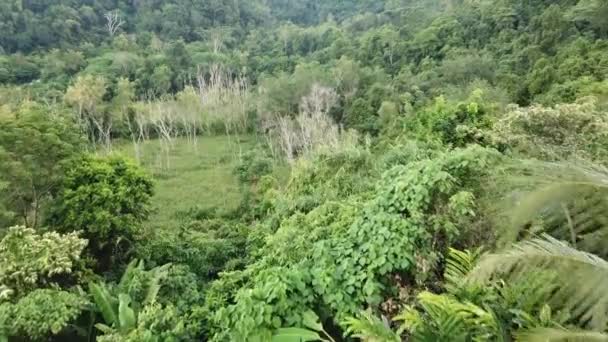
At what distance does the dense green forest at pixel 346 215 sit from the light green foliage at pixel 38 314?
25 millimetres

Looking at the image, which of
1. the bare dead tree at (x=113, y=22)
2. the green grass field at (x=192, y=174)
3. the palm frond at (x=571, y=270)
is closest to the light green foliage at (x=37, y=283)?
the palm frond at (x=571, y=270)

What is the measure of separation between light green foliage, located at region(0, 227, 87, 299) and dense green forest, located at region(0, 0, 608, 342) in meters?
0.03

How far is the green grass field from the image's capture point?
1769 centimetres

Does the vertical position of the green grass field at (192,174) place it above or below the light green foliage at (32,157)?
below

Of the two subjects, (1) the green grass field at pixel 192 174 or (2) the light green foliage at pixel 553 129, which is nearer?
(2) the light green foliage at pixel 553 129

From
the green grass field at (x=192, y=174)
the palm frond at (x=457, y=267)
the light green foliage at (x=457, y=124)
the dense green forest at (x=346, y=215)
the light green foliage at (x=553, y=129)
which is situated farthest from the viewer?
the green grass field at (x=192, y=174)

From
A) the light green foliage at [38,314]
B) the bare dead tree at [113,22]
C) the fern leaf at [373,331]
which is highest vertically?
the bare dead tree at [113,22]

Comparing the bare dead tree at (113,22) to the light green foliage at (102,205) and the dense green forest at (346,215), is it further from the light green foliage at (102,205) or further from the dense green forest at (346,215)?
the light green foliage at (102,205)

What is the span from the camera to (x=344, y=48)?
36906mm

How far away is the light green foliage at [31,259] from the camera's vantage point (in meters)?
6.81

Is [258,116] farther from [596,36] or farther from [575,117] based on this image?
[575,117]

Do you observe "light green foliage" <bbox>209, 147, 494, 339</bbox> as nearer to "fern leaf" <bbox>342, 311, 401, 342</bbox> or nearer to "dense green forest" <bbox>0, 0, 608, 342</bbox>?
"dense green forest" <bbox>0, 0, 608, 342</bbox>

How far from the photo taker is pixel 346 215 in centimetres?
503

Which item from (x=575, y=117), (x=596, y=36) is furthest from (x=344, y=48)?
(x=575, y=117)
